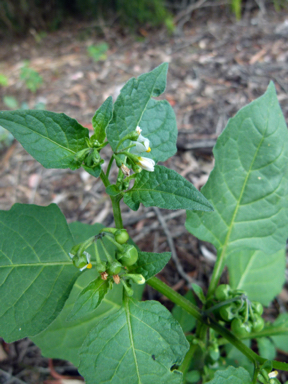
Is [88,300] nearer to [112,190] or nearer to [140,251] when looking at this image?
[140,251]

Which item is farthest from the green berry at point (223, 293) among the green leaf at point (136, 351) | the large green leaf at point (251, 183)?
the green leaf at point (136, 351)

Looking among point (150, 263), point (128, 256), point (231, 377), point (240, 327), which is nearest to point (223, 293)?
point (240, 327)

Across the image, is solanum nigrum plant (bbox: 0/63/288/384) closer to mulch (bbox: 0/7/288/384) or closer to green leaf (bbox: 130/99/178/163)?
green leaf (bbox: 130/99/178/163)

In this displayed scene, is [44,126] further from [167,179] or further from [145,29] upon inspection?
[145,29]

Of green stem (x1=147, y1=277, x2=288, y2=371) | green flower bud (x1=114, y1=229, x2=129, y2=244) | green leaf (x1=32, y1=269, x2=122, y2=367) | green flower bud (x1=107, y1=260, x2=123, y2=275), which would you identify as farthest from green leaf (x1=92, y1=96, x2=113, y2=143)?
green leaf (x1=32, y1=269, x2=122, y2=367)

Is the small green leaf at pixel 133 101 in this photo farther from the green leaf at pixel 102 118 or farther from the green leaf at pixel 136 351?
the green leaf at pixel 136 351

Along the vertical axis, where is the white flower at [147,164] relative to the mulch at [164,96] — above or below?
above
